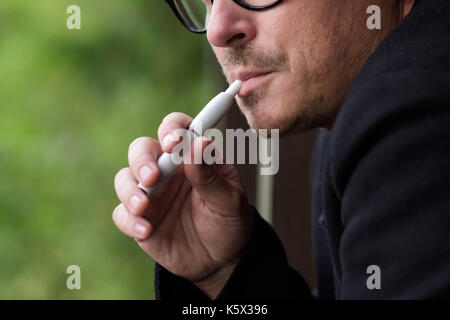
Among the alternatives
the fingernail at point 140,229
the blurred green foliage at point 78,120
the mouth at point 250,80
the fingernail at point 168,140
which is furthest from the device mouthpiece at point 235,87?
the blurred green foliage at point 78,120

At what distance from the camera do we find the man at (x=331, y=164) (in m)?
0.47

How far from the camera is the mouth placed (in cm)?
76

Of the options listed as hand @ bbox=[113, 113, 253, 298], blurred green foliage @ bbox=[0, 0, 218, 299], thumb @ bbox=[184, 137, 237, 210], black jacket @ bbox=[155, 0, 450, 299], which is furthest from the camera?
blurred green foliage @ bbox=[0, 0, 218, 299]

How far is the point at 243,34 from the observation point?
2.48 feet

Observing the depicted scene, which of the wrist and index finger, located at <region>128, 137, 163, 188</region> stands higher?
index finger, located at <region>128, 137, 163, 188</region>

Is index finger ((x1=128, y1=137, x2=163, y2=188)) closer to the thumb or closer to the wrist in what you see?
the thumb

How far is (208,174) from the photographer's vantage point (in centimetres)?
78

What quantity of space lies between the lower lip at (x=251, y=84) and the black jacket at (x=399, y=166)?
209 millimetres

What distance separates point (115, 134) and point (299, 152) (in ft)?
1.77

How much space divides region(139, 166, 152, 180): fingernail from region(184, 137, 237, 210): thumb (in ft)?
0.16

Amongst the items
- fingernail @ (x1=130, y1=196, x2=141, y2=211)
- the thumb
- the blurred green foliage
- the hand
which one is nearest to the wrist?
the hand

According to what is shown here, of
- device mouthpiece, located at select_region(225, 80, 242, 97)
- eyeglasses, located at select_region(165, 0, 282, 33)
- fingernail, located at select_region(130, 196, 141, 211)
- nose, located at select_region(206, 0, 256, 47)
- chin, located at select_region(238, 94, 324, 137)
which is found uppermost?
eyeglasses, located at select_region(165, 0, 282, 33)

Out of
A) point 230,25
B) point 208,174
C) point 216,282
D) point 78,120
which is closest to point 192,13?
point 230,25

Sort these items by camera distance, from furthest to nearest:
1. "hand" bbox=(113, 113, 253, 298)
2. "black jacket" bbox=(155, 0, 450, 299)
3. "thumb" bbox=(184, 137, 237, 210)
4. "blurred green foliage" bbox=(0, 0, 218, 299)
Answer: "blurred green foliage" bbox=(0, 0, 218, 299) → "hand" bbox=(113, 113, 253, 298) → "thumb" bbox=(184, 137, 237, 210) → "black jacket" bbox=(155, 0, 450, 299)
